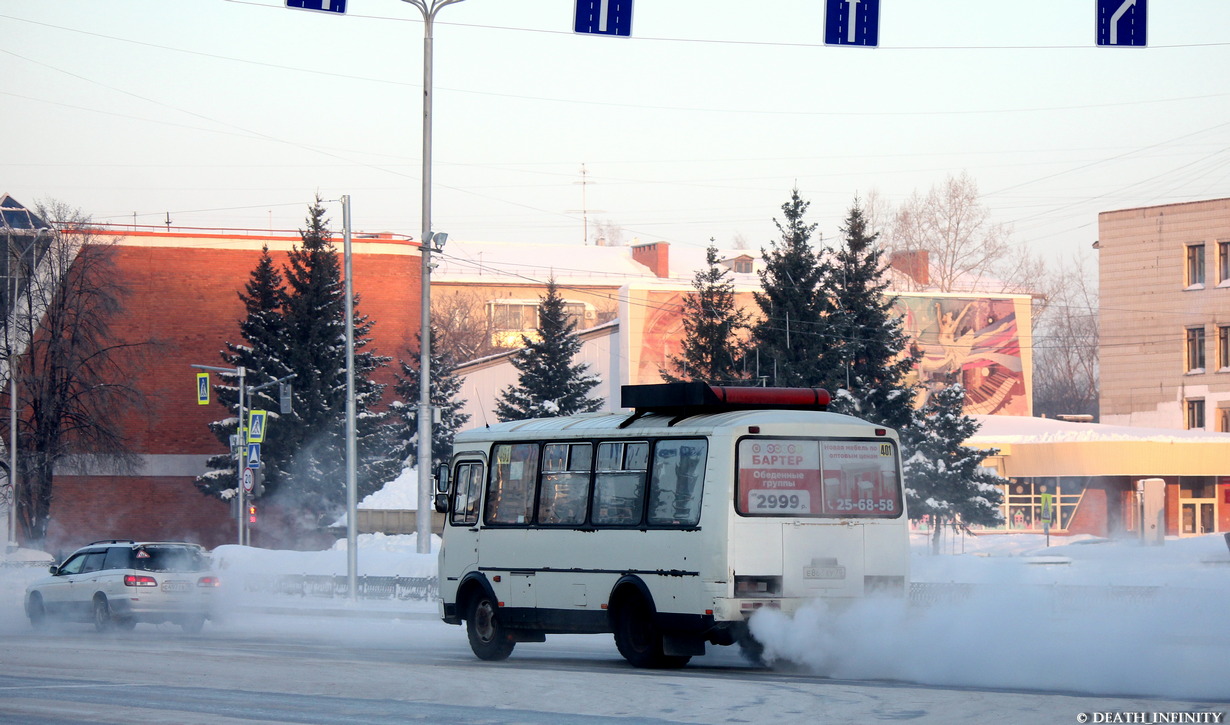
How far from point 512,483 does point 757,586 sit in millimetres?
3986

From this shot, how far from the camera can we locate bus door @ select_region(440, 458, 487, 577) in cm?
1772

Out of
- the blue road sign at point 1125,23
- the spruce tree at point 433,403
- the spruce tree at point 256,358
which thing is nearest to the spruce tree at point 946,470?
the spruce tree at point 433,403

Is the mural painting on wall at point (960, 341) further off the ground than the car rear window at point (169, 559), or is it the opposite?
the mural painting on wall at point (960, 341)

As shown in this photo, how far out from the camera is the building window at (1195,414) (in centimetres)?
7188

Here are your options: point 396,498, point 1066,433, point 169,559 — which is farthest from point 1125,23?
Result: point 1066,433

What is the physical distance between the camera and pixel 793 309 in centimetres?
4781

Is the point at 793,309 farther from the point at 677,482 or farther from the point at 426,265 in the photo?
the point at 677,482

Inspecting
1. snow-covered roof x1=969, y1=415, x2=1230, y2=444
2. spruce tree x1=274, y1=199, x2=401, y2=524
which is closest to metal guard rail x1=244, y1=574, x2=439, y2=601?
spruce tree x1=274, y1=199, x2=401, y2=524

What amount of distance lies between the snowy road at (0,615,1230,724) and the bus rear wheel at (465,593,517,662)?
0.25m

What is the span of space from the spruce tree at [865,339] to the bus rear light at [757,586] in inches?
1259

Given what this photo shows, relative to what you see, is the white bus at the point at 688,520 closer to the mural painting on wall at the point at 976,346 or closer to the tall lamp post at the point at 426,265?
the tall lamp post at the point at 426,265

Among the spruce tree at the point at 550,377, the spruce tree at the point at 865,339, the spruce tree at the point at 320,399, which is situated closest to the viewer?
the spruce tree at the point at 865,339

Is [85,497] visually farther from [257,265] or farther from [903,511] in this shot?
[903,511]

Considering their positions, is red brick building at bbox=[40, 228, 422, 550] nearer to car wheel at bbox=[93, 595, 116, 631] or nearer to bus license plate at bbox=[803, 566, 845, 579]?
car wheel at bbox=[93, 595, 116, 631]
